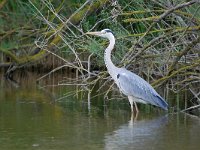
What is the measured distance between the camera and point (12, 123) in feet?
31.0

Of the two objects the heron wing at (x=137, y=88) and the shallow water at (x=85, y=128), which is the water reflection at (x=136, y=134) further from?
the heron wing at (x=137, y=88)

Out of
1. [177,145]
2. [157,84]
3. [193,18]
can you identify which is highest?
[193,18]

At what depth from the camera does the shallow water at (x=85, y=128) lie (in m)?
7.81

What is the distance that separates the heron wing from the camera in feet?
34.6

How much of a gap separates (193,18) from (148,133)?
184 centimetres

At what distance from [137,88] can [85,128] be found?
1.89 metres

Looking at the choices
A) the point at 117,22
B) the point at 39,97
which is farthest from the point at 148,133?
the point at 39,97

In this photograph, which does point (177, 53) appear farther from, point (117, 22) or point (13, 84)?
point (13, 84)

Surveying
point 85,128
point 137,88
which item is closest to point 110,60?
point 137,88

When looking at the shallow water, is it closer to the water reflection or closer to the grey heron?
the water reflection

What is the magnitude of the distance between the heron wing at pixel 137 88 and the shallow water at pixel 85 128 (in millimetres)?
236

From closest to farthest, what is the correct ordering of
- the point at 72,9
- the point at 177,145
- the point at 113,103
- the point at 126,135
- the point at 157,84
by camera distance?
1. the point at 177,145
2. the point at 126,135
3. the point at 157,84
4. the point at 113,103
5. the point at 72,9

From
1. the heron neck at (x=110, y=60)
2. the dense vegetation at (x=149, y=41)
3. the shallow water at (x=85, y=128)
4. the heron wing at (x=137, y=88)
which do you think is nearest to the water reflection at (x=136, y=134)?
the shallow water at (x=85, y=128)

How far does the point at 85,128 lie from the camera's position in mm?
9016
